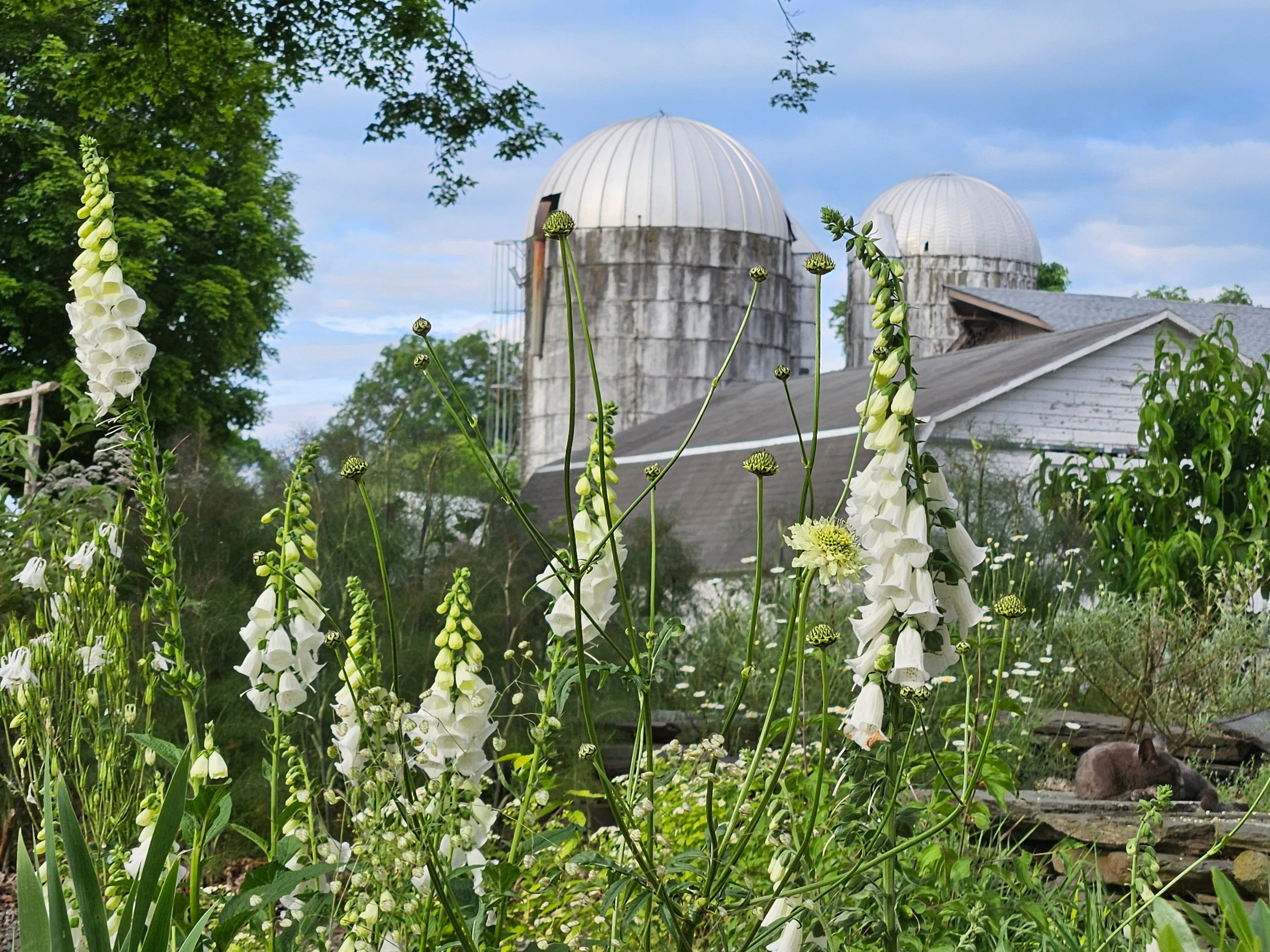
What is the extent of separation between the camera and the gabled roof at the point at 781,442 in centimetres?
1220

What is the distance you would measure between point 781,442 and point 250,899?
12.4 meters

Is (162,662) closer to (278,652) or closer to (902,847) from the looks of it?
(278,652)

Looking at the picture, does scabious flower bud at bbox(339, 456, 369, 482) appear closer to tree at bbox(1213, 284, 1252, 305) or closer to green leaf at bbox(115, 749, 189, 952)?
green leaf at bbox(115, 749, 189, 952)

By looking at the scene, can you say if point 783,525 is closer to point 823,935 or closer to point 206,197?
point 823,935

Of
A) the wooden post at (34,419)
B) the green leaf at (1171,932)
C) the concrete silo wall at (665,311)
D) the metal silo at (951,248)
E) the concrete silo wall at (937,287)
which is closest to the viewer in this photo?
the green leaf at (1171,932)

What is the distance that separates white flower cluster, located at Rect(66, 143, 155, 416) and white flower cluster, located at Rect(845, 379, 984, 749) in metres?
1.31

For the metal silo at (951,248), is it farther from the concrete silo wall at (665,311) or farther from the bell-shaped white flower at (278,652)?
the bell-shaped white flower at (278,652)

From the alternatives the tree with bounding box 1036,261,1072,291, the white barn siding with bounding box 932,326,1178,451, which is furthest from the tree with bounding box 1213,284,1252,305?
the white barn siding with bounding box 932,326,1178,451

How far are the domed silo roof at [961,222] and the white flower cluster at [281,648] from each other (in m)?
29.4

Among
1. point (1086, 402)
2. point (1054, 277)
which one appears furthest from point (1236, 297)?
point (1086, 402)

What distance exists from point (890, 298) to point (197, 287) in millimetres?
24362

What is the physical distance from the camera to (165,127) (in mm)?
12703

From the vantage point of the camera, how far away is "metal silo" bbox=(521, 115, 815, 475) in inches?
919

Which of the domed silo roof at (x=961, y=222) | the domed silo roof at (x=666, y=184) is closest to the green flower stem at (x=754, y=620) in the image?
the domed silo roof at (x=666, y=184)
